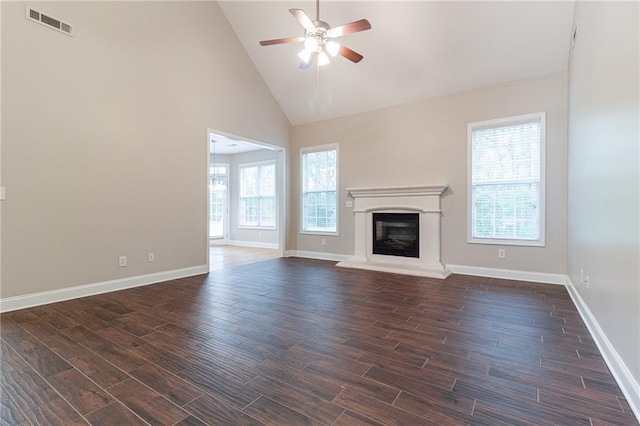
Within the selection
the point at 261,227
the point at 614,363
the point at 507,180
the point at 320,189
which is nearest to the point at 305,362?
the point at 614,363

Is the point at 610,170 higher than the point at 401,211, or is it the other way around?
the point at 610,170

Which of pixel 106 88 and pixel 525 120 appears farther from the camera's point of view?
pixel 525 120

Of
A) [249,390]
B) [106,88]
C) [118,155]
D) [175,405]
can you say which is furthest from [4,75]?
[249,390]

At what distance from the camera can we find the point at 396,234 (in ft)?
18.3

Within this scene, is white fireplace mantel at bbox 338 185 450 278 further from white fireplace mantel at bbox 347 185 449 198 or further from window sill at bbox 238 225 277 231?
window sill at bbox 238 225 277 231

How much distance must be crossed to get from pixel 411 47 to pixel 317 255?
4164 millimetres

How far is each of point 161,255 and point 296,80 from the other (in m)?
3.87

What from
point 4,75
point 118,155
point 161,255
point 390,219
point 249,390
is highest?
point 4,75

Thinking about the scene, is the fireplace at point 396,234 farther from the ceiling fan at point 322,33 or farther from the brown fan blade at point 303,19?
the brown fan blade at point 303,19

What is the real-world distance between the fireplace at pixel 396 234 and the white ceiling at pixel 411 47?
2.07 meters

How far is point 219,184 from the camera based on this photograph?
9016 mm

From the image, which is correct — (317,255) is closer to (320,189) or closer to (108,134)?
(320,189)

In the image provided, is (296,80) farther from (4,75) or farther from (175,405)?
(175,405)

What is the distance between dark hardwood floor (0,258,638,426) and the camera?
155 cm
